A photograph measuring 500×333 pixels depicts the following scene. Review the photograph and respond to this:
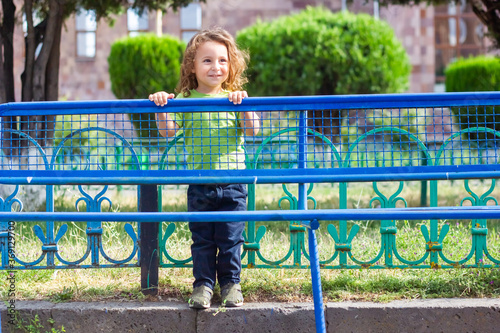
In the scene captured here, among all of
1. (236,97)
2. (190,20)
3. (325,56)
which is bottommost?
(236,97)

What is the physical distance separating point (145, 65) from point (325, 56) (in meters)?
4.55

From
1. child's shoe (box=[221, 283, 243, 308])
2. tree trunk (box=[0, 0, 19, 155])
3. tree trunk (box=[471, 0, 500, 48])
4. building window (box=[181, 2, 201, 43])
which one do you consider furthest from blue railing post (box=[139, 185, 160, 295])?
building window (box=[181, 2, 201, 43])

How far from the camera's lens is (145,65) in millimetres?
14234

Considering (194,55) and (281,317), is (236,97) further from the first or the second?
(281,317)

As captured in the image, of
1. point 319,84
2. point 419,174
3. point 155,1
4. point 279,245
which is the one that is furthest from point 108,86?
point 419,174

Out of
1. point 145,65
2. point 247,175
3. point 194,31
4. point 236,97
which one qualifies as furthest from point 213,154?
point 194,31

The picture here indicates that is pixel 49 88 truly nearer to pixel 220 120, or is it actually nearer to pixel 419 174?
pixel 220 120

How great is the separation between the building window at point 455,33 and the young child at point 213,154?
16787 millimetres

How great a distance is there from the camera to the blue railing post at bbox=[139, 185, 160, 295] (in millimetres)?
3238

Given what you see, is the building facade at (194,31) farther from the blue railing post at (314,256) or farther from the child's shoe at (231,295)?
the child's shoe at (231,295)

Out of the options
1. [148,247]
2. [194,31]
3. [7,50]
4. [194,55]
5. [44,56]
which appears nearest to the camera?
[148,247]

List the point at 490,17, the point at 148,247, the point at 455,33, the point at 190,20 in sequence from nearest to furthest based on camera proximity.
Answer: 1. the point at 148,247
2. the point at 490,17
3. the point at 190,20
4. the point at 455,33

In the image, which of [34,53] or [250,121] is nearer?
[250,121]

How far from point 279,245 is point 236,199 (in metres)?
1.07
